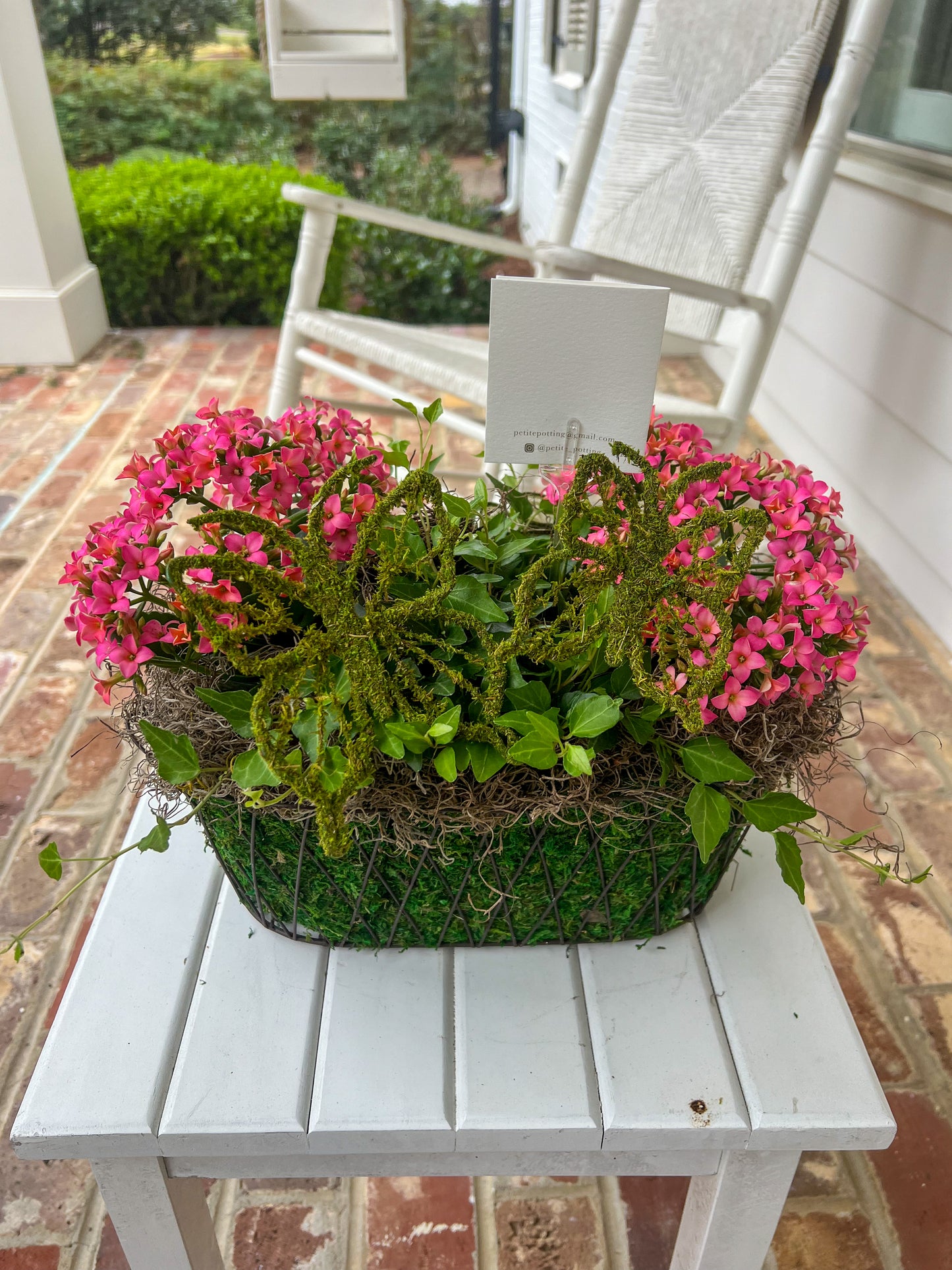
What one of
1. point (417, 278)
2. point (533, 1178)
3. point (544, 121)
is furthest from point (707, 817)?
point (544, 121)

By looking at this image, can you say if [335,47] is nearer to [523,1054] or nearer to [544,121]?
[544,121]

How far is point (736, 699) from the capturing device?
592 millimetres

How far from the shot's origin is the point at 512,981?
70 cm

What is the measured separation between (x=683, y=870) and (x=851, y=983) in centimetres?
65

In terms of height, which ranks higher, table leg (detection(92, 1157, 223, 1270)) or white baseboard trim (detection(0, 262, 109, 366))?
table leg (detection(92, 1157, 223, 1270))

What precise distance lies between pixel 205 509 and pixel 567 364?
0.98 ft

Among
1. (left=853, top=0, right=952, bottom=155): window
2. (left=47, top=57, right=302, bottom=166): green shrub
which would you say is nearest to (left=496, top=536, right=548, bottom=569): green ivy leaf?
(left=853, top=0, right=952, bottom=155): window

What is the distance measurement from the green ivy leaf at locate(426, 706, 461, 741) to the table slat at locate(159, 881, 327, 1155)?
0.79 ft

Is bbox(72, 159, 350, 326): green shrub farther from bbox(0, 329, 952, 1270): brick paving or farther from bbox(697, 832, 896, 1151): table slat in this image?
bbox(697, 832, 896, 1151): table slat

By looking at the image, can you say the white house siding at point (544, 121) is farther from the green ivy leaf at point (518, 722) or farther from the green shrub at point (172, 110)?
the green ivy leaf at point (518, 722)

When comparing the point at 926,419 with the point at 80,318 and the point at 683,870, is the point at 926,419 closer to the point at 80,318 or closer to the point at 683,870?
the point at 683,870

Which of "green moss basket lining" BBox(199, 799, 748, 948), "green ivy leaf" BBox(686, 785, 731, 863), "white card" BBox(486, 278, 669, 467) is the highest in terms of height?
"white card" BBox(486, 278, 669, 467)

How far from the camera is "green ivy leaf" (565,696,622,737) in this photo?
59 centimetres

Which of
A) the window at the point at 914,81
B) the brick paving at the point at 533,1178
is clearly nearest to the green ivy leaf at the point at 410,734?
the brick paving at the point at 533,1178
